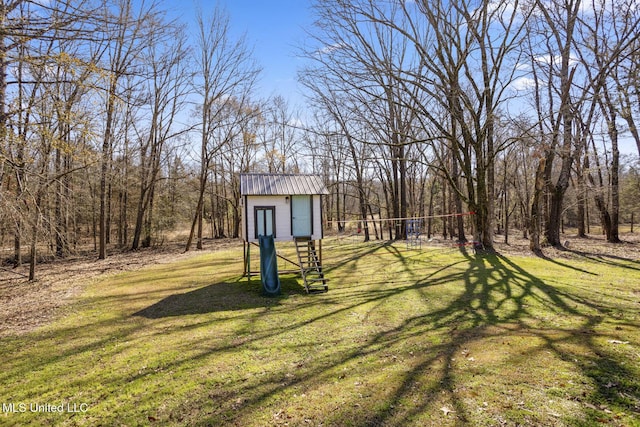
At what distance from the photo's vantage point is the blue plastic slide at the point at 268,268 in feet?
32.8

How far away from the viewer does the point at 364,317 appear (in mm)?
7246

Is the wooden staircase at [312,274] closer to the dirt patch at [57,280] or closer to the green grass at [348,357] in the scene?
the green grass at [348,357]

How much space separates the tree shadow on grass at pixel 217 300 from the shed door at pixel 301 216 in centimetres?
178

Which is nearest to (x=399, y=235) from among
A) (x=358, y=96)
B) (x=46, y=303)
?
(x=358, y=96)

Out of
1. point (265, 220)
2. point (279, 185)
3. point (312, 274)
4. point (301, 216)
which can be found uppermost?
point (279, 185)

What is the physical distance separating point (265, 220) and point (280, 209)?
63cm

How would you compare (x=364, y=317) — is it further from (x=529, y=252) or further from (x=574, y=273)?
(x=529, y=252)

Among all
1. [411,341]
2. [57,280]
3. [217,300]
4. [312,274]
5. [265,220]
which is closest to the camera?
[411,341]

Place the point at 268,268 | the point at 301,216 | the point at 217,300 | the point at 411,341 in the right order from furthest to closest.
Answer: the point at 301,216, the point at 268,268, the point at 217,300, the point at 411,341

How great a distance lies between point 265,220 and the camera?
37.4ft

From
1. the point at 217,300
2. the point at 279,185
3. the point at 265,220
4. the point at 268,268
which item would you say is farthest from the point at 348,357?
the point at 279,185

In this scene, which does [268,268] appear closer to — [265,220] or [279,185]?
[265,220]

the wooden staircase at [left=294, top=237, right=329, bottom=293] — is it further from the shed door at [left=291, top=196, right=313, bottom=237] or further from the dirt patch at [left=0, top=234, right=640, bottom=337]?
the dirt patch at [left=0, top=234, right=640, bottom=337]

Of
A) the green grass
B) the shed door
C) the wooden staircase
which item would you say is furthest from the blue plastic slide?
the shed door
